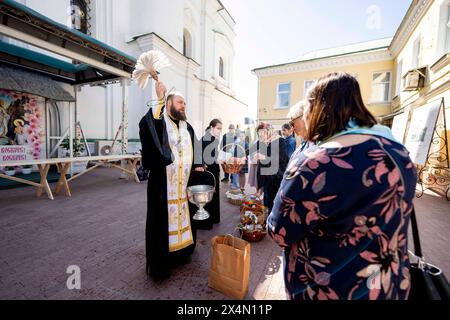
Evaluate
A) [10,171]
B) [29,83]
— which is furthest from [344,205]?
[10,171]

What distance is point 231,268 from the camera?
2041 mm

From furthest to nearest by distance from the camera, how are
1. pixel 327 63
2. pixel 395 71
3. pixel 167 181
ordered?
pixel 327 63 < pixel 395 71 < pixel 167 181

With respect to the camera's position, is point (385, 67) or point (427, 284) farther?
point (385, 67)

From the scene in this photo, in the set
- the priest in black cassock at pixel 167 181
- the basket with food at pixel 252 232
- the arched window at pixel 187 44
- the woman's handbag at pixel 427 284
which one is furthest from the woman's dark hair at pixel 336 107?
the arched window at pixel 187 44

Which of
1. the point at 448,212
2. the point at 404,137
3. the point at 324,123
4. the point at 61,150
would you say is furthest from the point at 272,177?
the point at 61,150

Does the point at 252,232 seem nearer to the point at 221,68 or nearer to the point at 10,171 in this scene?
the point at 10,171

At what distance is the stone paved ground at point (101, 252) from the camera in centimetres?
216

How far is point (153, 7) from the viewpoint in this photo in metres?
9.95

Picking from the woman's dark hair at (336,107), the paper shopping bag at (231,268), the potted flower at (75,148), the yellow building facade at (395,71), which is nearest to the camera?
the woman's dark hair at (336,107)

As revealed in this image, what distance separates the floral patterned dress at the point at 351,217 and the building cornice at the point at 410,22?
10.4m

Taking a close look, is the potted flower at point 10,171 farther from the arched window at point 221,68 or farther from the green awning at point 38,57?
the arched window at point 221,68

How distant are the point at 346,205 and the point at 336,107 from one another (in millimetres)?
399

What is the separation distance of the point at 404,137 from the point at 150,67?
8549 mm

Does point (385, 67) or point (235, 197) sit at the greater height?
point (385, 67)
